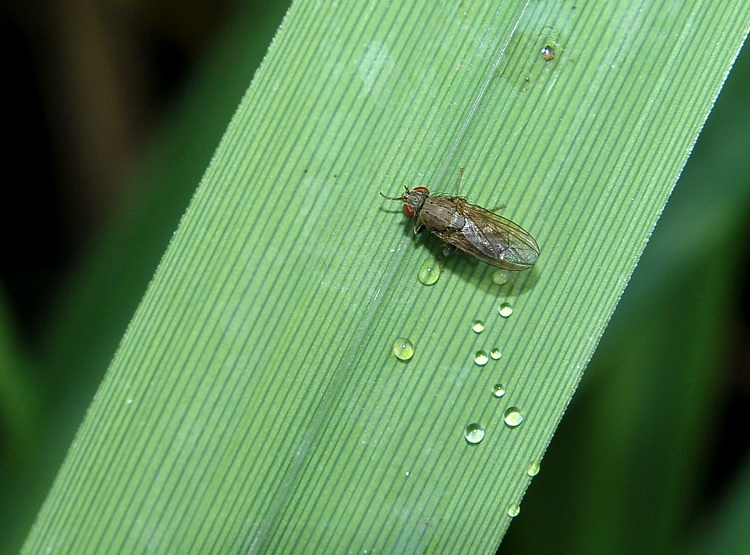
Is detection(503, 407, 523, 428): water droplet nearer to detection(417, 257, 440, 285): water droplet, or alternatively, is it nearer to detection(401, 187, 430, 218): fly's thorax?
detection(417, 257, 440, 285): water droplet

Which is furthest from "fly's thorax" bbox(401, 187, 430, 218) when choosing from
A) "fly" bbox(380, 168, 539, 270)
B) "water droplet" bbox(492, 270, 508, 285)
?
"water droplet" bbox(492, 270, 508, 285)

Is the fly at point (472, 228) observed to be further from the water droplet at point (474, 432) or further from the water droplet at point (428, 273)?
the water droplet at point (474, 432)

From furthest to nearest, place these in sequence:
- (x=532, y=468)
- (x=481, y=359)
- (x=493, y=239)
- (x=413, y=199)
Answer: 1. (x=493, y=239)
2. (x=413, y=199)
3. (x=481, y=359)
4. (x=532, y=468)

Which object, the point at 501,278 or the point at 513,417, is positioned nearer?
the point at 513,417

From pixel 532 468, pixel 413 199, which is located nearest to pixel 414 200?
pixel 413 199

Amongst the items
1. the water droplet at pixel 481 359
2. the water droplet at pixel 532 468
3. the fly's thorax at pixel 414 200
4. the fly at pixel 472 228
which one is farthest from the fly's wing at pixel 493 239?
the water droplet at pixel 532 468

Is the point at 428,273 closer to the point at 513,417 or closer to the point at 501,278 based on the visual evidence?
the point at 501,278
